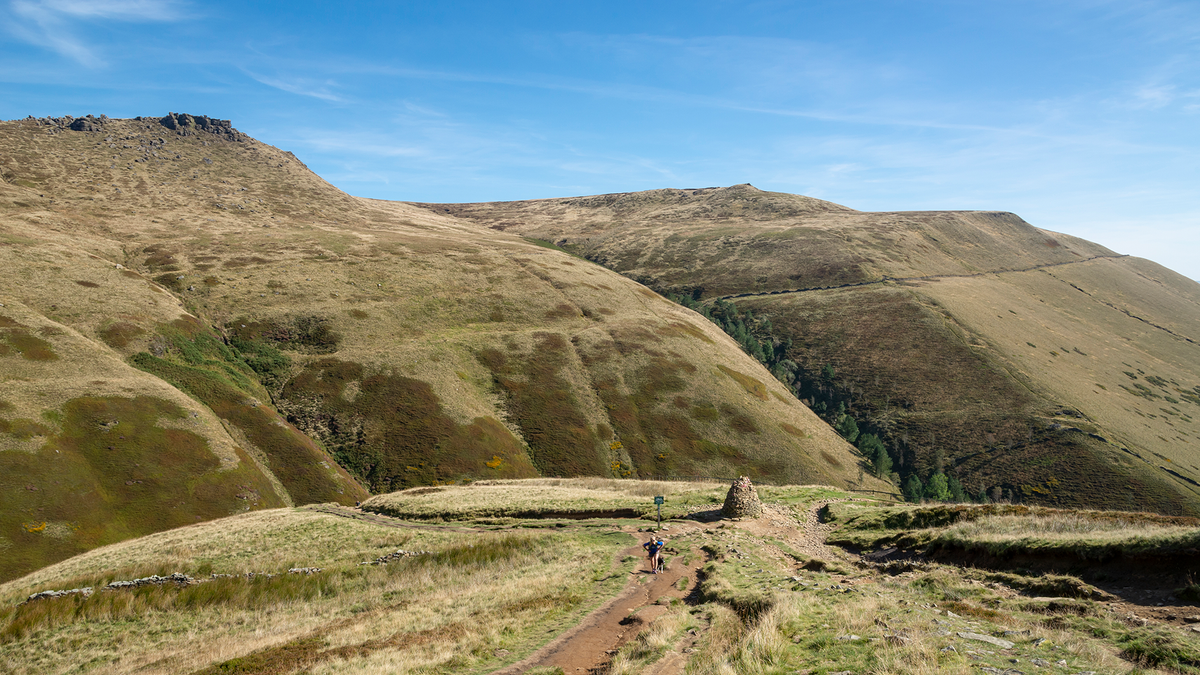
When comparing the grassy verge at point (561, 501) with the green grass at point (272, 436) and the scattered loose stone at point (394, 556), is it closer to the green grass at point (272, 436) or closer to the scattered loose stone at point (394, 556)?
the scattered loose stone at point (394, 556)

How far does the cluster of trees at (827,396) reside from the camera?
105312 millimetres

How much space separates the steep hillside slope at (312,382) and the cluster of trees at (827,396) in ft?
32.7

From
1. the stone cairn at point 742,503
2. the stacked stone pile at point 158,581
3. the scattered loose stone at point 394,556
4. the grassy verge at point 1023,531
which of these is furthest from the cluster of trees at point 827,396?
the stacked stone pile at point 158,581

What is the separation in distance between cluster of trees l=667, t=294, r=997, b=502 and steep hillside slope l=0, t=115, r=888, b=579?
9.98 m

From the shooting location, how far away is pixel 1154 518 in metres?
26.7

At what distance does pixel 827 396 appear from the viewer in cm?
14662

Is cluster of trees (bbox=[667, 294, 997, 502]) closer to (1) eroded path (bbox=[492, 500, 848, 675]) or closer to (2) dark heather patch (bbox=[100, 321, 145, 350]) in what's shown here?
(1) eroded path (bbox=[492, 500, 848, 675])

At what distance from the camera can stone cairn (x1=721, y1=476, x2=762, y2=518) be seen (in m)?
38.6

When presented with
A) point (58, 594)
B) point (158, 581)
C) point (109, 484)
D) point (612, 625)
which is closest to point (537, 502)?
point (158, 581)

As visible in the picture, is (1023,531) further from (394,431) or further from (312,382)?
(312,382)

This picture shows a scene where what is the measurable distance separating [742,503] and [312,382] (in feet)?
265

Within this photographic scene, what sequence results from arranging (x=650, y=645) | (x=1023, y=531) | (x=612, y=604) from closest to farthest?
(x=650, y=645) < (x=612, y=604) < (x=1023, y=531)

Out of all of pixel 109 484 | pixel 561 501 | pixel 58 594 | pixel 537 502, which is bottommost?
pixel 109 484

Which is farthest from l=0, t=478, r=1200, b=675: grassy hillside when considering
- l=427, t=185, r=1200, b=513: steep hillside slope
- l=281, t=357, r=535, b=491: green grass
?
l=427, t=185, r=1200, b=513: steep hillside slope
